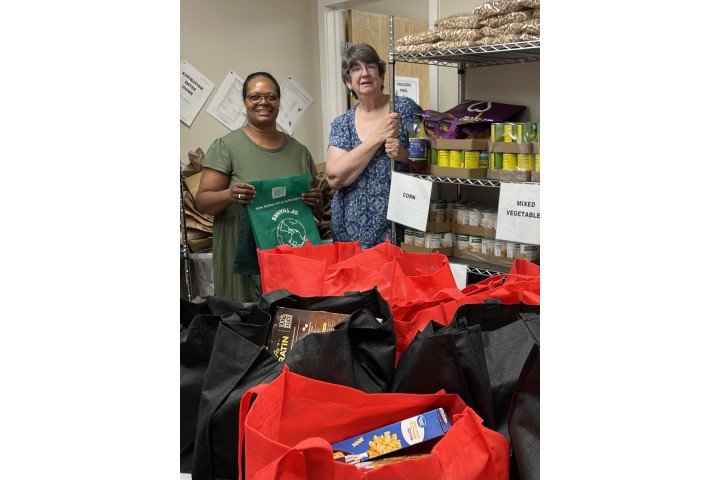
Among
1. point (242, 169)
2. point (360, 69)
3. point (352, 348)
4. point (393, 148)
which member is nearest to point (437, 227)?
point (393, 148)

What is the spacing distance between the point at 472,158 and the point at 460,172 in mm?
82

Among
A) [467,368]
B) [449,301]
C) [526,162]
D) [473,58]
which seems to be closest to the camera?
[467,368]

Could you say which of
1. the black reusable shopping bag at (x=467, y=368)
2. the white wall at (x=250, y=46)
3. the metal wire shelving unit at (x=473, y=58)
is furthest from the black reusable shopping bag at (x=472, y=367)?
the white wall at (x=250, y=46)

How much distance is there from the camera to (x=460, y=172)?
9.56 feet

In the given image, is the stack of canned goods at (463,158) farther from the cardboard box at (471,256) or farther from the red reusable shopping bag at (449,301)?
the red reusable shopping bag at (449,301)

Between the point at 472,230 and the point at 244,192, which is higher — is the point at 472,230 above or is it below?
below

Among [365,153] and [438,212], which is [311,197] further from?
[438,212]

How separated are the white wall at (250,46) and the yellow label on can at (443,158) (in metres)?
1.70

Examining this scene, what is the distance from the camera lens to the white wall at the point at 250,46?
13.3 feet

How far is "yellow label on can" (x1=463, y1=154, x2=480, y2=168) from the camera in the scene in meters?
2.87

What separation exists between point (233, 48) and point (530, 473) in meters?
3.76

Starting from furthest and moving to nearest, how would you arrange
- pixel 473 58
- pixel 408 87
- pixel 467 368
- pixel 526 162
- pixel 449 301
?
1. pixel 408 87
2. pixel 473 58
3. pixel 526 162
4. pixel 449 301
5. pixel 467 368

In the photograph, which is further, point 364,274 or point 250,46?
point 250,46

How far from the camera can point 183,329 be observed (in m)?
1.42
